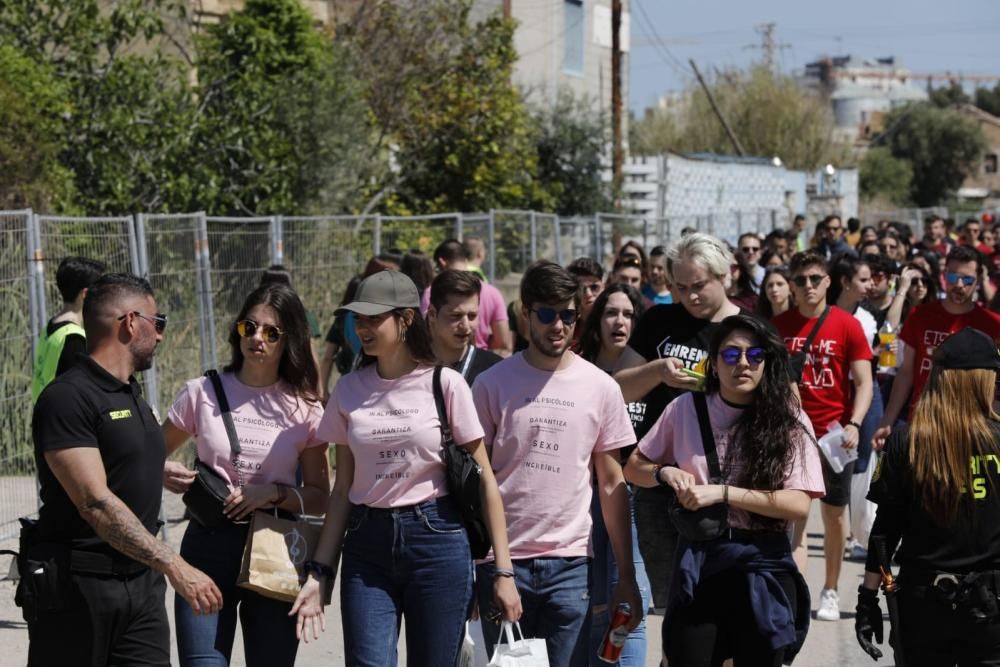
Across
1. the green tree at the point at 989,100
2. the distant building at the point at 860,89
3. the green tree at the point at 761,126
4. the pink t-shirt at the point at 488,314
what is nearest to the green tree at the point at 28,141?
the pink t-shirt at the point at 488,314

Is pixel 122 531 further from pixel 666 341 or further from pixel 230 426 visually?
pixel 666 341

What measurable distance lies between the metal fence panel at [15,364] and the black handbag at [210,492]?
4005mm

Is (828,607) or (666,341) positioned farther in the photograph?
(828,607)

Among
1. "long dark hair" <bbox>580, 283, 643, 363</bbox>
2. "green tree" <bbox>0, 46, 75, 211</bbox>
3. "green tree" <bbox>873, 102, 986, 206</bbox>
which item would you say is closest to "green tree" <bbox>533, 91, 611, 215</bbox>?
"green tree" <bbox>0, 46, 75, 211</bbox>

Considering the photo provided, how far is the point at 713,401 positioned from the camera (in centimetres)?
504

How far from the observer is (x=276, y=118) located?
18844 mm

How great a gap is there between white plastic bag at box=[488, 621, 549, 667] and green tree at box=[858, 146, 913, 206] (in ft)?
201

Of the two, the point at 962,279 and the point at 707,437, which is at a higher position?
the point at 962,279

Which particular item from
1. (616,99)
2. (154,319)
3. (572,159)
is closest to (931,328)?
(154,319)

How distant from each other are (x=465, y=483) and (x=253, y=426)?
0.81m

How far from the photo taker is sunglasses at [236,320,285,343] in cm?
498

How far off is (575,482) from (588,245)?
680 inches

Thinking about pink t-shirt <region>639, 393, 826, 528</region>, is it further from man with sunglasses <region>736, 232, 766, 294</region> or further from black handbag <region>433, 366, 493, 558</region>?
man with sunglasses <region>736, 232, 766, 294</region>

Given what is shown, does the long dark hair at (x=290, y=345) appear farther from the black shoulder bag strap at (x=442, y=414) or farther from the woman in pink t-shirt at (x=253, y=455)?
the black shoulder bag strap at (x=442, y=414)
